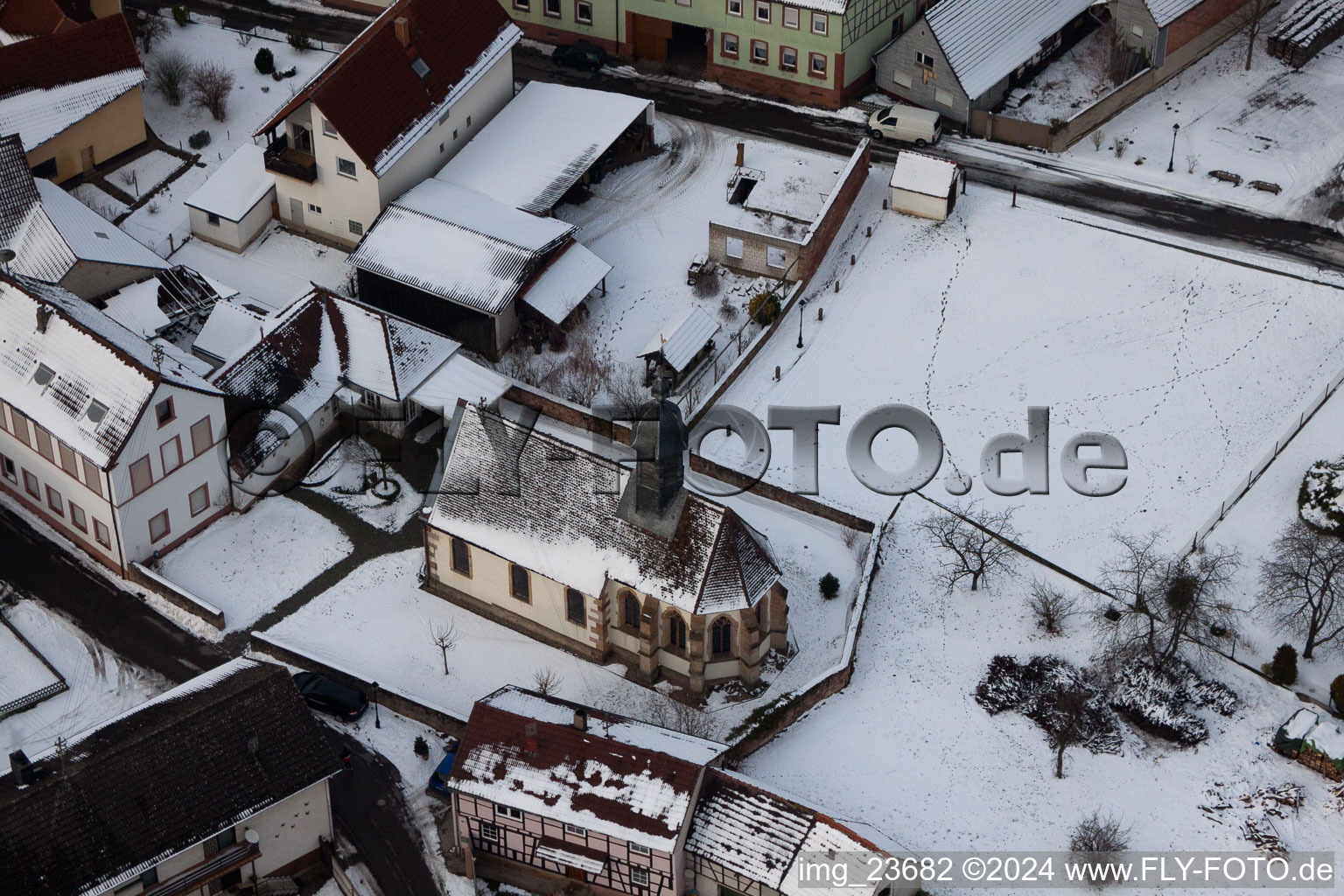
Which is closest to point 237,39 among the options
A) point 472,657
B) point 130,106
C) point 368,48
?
point 130,106

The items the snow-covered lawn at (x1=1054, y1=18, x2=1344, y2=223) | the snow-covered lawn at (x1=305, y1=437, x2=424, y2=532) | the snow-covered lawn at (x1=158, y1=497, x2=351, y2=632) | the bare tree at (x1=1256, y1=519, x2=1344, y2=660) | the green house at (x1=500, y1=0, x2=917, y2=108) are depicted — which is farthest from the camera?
the green house at (x1=500, y1=0, x2=917, y2=108)

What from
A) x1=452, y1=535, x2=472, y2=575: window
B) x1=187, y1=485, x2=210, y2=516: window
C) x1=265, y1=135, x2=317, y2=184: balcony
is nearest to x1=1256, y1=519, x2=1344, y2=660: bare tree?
x1=452, y1=535, x2=472, y2=575: window

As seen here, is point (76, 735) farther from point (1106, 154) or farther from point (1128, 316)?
point (1106, 154)

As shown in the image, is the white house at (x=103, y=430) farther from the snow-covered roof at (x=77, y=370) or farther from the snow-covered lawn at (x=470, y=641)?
the snow-covered lawn at (x=470, y=641)

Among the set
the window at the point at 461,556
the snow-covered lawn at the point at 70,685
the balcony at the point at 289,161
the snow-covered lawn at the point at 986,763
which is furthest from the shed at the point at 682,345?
the snow-covered lawn at the point at 70,685

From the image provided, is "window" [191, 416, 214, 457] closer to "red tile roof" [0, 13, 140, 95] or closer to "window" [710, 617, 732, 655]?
"window" [710, 617, 732, 655]
